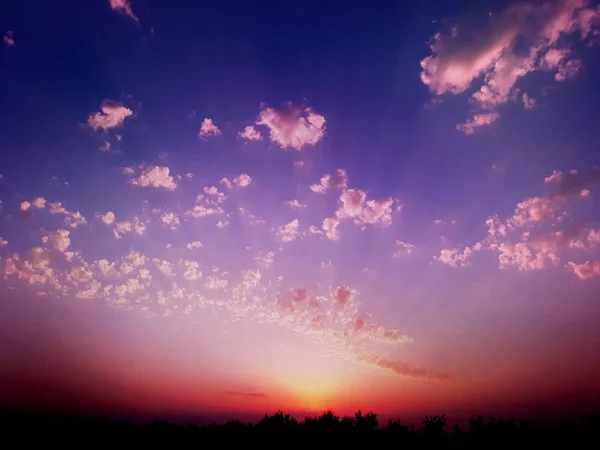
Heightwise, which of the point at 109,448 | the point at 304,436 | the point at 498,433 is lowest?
the point at 109,448

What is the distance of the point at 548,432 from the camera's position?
24188 millimetres

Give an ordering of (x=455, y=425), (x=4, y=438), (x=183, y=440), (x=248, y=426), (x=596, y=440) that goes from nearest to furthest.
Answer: (x=596, y=440), (x=455, y=425), (x=4, y=438), (x=183, y=440), (x=248, y=426)

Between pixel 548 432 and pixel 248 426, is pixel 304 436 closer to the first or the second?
pixel 248 426

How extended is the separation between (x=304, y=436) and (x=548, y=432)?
21.5 metres

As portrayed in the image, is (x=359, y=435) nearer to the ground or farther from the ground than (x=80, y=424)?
farther from the ground

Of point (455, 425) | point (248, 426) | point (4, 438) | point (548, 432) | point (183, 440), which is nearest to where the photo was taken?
point (548, 432)

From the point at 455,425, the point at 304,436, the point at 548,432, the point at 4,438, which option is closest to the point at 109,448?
the point at 4,438

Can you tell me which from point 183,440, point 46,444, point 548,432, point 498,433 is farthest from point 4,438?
point 548,432

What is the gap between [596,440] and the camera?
2091 centimetres

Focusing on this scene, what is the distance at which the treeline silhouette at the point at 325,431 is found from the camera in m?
24.0

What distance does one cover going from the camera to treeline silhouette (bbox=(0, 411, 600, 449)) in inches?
946

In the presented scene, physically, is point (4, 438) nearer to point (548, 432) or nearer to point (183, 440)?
point (183, 440)

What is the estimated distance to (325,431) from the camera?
34.3m

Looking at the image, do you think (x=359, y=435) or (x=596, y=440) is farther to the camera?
(x=359, y=435)
